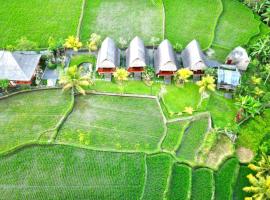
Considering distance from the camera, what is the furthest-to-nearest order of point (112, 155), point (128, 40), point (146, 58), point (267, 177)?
point (128, 40)
point (146, 58)
point (112, 155)
point (267, 177)

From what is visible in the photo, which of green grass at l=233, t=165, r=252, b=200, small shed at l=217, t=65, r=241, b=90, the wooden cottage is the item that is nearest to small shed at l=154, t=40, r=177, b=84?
small shed at l=217, t=65, r=241, b=90

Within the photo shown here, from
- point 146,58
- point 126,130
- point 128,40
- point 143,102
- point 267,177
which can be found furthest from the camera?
point 128,40

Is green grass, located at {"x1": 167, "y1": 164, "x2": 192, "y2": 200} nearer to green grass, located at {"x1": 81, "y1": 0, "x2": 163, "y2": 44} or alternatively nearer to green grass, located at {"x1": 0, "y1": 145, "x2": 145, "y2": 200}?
green grass, located at {"x1": 0, "y1": 145, "x2": 145, "y2": 200}

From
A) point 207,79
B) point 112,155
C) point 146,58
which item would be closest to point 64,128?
point 112,155

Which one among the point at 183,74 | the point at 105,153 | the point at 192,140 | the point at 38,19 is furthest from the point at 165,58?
the point at 38,19

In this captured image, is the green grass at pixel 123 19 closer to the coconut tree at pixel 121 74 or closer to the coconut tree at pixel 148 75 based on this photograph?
the coconut tree at pixel 148 75

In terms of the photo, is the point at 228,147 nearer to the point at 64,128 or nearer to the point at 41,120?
the point at 64,128
